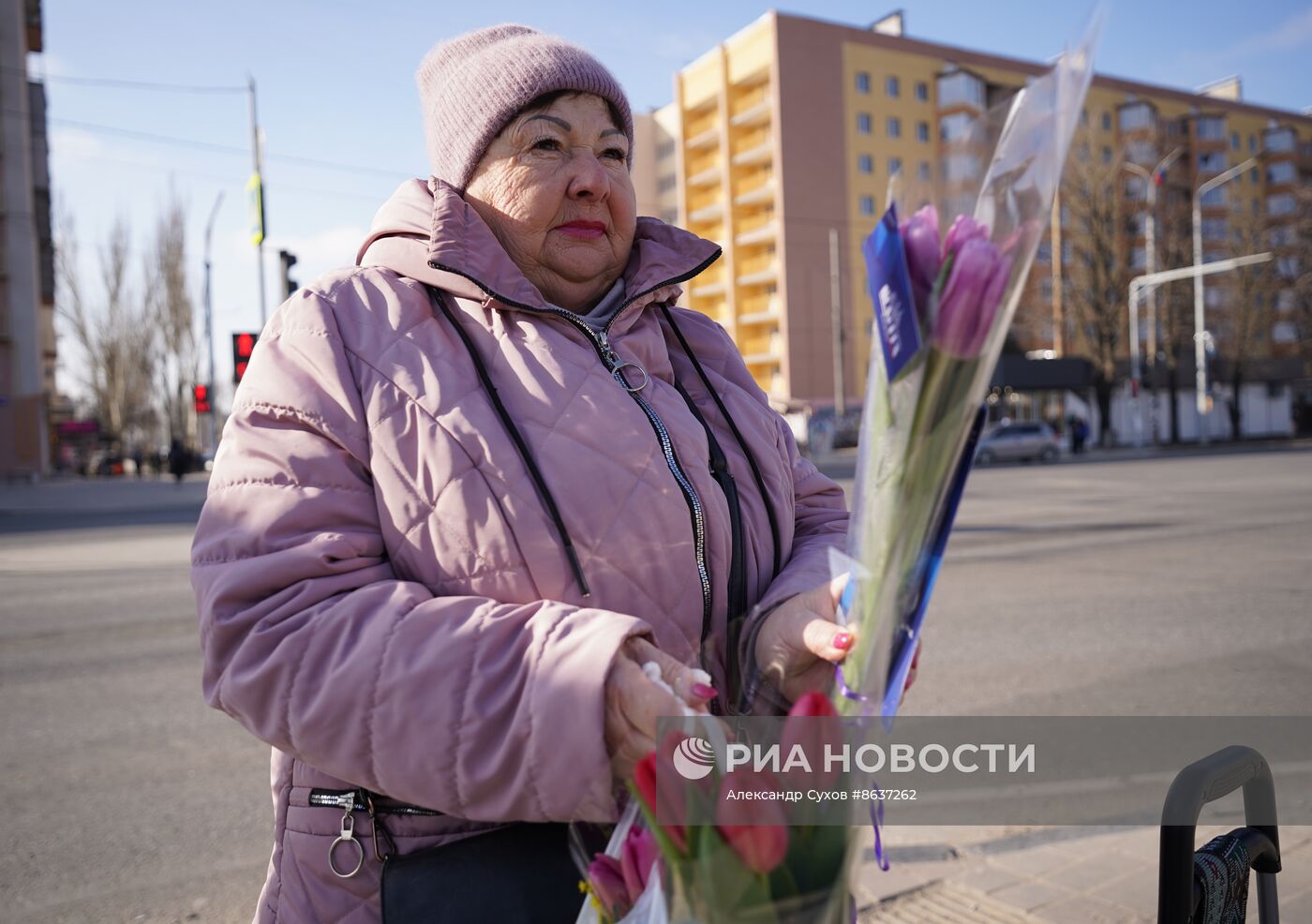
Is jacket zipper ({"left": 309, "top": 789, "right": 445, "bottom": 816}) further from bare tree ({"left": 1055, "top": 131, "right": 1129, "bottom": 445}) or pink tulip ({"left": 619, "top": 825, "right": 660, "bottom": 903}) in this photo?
bare tree ({"left": 1055, "top": 131, "right": 1129, "bottom": 445})

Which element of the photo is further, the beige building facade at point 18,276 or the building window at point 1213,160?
the building window at point 1213,160

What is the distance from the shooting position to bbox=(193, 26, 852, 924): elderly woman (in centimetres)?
118

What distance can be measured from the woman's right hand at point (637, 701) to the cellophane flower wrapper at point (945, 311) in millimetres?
233

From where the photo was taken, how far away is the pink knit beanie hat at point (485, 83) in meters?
1.59

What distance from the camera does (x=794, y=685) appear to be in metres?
1.26

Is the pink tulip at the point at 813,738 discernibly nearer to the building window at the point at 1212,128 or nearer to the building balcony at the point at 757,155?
the building balcony at the point at 757,155

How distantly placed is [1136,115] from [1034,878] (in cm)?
6525

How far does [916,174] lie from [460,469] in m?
0.69

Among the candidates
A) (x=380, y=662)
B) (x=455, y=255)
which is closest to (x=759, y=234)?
(x=455, y=255)

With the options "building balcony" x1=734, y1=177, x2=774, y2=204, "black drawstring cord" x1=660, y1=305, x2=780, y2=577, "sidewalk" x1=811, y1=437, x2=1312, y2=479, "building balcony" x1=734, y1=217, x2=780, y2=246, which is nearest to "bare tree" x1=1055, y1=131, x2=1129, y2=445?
"sidewalk" x1=811, y1=437, x2=1312, y2=479

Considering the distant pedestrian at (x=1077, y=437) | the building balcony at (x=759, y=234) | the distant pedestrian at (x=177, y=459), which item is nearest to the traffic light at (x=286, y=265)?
the distant pedestrian at (x=177, y=459)

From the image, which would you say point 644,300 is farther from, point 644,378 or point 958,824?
point 958,824

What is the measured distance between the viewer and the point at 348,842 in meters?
1.36

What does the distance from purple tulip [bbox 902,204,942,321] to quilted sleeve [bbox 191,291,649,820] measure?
19.9 inches
